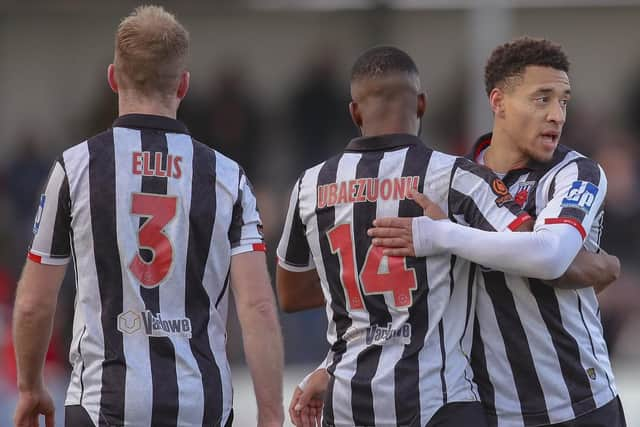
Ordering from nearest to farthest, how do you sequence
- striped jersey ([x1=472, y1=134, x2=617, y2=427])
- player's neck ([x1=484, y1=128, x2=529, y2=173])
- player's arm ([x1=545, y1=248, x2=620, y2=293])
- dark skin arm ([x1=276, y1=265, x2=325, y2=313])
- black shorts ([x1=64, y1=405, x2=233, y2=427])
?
black shorts ([x1=64, y1=405, x2=233, y2=427]) → player's arm ([x1=545, y1=248, x2=620, y2=293]) → striped jersey ([x1=472, y1=134, x2=617, y2=427]) → player's neck ([x1=484, y1=128, x2=529, y2=173]) → dark skin arm ([x1=276, y1=265, x2=325, y2=313])

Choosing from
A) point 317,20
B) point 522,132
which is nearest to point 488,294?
point 522,132

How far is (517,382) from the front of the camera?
15.3 feet

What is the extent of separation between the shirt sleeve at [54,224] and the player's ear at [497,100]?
1713 mm

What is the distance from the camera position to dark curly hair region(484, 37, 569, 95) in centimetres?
489

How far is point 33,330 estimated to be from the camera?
4363 millimetres

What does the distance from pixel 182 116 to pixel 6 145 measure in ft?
8.72

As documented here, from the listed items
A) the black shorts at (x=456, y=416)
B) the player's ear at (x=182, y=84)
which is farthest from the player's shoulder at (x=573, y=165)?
the player's ear at (x=182, y=84)

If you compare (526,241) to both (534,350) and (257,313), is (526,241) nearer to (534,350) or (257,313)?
(534,350)

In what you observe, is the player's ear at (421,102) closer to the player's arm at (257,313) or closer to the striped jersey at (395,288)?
the striped jersey at (395,288)

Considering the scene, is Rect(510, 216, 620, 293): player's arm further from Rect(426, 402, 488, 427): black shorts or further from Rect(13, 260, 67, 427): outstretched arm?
Rect(13, 260, 67, 427): outstretched arm

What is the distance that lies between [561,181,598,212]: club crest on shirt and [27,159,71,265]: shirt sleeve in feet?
5.79

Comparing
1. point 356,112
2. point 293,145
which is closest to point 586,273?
point 356,112

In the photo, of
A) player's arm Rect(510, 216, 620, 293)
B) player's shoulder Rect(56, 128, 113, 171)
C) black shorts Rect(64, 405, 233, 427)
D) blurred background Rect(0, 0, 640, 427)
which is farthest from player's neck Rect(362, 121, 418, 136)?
blurred background Rect(0, 0, 640, 427)

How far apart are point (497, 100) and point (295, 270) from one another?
105cm
